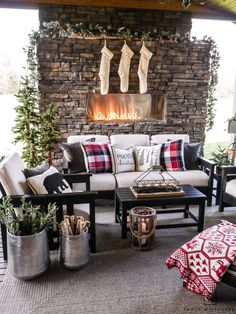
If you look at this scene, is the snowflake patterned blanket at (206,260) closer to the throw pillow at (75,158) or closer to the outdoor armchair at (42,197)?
the outdoor armchair at (42,197)

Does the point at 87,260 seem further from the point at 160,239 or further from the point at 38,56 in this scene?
the point at 38,56

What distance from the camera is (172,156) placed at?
13.3 feet

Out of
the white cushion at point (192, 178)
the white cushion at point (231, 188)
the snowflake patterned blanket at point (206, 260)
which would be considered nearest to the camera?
the snowflake patterned blanket at point (206, 260)

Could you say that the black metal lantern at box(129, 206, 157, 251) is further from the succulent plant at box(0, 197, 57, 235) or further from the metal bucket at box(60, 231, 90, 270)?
the succulent plant at box(0, 197, 57, 235)

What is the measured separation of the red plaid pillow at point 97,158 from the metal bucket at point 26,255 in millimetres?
1542

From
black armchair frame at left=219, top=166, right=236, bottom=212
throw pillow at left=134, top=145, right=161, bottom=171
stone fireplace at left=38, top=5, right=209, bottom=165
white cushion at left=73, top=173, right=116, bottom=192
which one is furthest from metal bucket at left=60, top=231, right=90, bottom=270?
stone fireplace at left=38, top=5, right=209, bottom=165

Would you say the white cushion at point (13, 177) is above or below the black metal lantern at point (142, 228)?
above

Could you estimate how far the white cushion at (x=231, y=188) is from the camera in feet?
11.5

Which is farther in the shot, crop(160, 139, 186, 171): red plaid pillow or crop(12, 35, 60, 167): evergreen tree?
crop(12, 35, 60, 167): evergreen tree

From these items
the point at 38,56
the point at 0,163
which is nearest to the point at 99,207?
the point at 0,163

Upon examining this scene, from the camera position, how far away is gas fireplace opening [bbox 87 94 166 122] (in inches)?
208

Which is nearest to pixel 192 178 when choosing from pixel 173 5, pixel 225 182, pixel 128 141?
pixel 225 182

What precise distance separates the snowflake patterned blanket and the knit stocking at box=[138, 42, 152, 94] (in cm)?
324

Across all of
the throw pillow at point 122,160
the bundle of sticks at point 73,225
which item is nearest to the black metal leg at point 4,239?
the bundle of sticks at point 73,225
